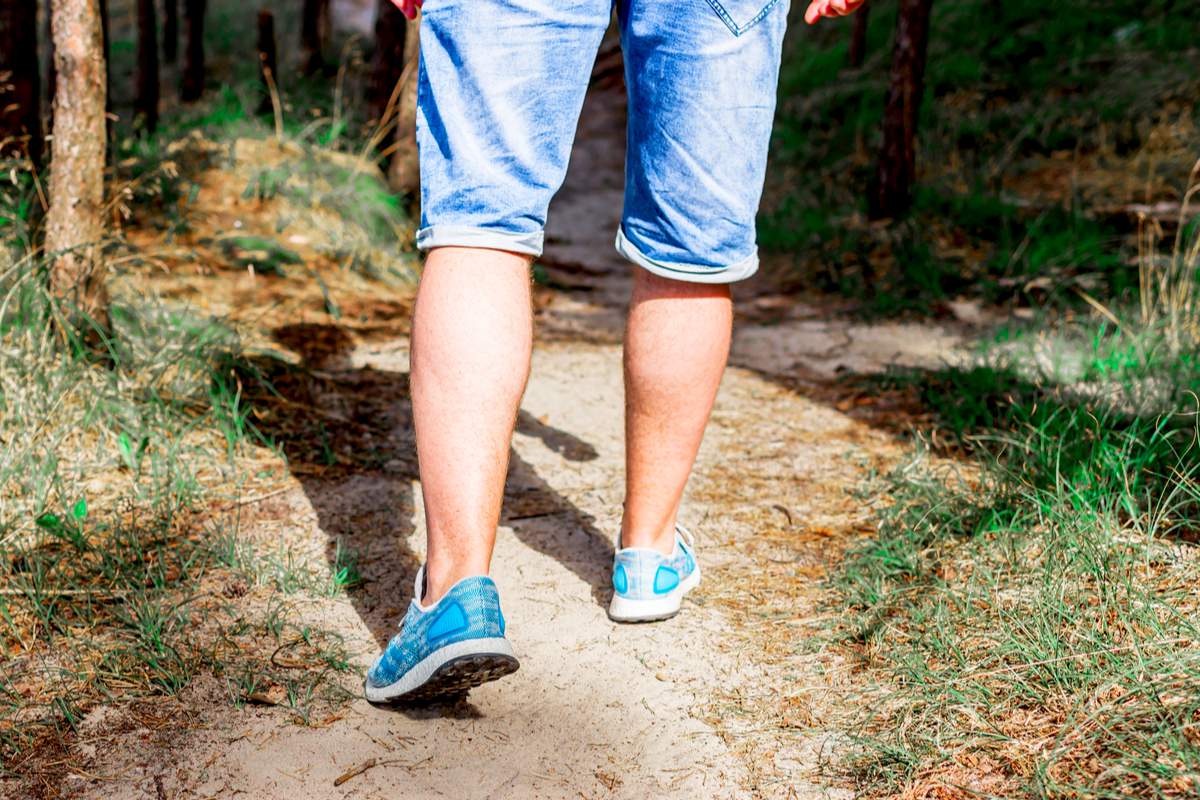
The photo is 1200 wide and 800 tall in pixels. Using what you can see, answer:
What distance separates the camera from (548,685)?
1748mm

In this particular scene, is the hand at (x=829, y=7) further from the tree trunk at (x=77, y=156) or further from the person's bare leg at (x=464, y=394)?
the tree trunk at (x=77, y=156)

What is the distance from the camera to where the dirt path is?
1.49 meters

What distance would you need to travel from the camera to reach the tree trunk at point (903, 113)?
Result: 5664 millimetres

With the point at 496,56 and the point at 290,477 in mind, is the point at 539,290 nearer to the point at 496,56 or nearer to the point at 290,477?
the point at 290,477

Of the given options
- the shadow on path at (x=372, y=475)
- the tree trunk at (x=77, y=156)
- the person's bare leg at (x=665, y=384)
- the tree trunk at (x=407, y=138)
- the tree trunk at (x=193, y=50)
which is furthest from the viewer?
the tree trunk at (x=193, y=50)

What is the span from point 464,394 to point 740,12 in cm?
73

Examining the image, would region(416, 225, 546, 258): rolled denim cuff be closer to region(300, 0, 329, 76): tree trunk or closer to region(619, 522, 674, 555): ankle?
region(619, 522, 674, 555): ankle

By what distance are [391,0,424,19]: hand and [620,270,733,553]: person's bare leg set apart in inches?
23.1

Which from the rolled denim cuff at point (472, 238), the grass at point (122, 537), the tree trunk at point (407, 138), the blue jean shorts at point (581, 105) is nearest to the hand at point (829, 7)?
the blue jean shorts at point (581, 105)

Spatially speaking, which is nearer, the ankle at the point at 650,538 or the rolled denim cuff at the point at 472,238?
the rolled denim cuff at the point at 472,238

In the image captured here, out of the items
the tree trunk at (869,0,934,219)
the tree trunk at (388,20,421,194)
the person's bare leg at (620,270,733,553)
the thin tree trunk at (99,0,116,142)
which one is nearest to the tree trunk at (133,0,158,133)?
the tree trunk at (388,20,421,194)

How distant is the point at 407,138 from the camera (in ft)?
17.8

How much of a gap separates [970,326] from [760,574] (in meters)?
2.54

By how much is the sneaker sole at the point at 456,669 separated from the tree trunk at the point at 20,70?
11.3 feet
